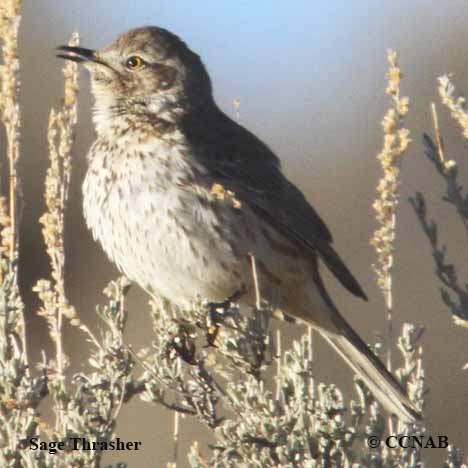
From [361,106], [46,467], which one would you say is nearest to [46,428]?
[46,467]

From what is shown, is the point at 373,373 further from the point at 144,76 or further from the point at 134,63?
the point at 134,63

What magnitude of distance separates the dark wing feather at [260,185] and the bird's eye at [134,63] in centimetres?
50

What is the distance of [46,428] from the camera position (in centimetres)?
504

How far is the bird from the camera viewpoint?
20.7 feet

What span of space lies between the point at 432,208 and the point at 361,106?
176 inches

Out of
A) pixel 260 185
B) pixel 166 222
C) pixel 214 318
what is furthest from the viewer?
pixel 260 185

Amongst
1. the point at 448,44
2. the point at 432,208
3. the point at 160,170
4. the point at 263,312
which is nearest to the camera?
the point at 263,312

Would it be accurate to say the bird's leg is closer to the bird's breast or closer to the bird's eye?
the bird's breast

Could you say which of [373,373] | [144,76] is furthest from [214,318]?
[144,76]

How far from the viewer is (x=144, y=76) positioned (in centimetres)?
720

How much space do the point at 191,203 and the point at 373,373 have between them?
121 cm

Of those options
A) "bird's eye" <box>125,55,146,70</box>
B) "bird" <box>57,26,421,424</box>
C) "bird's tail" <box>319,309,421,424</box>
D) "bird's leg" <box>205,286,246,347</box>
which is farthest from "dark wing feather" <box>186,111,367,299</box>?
"bird's leg" <box>205,286,246,347</box>

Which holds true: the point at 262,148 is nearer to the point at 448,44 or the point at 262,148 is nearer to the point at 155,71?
the point at 155,71

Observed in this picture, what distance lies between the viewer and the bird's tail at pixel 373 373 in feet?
18.9
